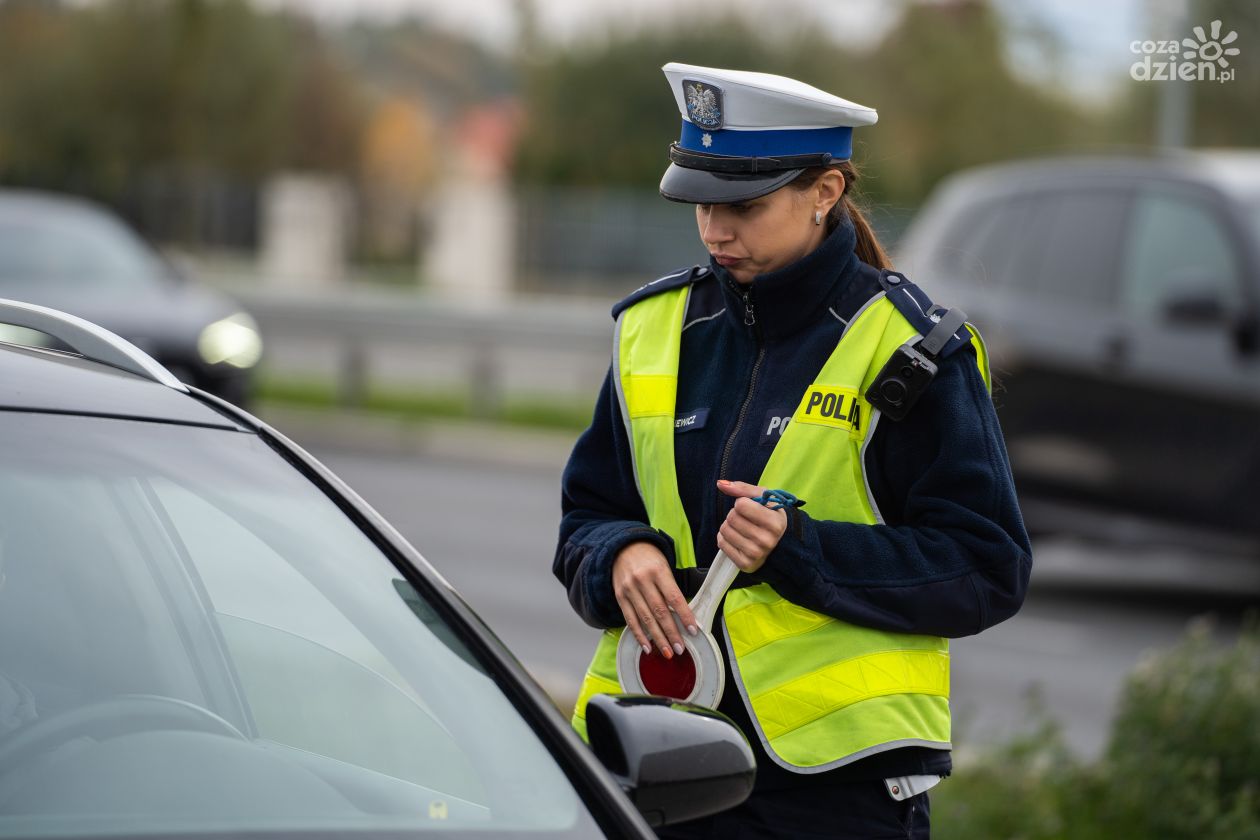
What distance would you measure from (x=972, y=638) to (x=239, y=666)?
22.8 feet

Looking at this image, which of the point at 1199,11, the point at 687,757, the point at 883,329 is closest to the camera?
the point at 687,757

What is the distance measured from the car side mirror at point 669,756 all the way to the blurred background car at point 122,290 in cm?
862

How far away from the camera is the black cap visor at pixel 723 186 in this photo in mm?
2664

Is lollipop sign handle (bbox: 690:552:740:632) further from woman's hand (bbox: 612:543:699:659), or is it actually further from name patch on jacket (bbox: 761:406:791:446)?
name patch on jacket (bbox: 761:406:791:446)

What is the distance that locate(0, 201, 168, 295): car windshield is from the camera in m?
11.7

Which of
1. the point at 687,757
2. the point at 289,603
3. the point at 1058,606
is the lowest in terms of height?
the point at 1058,606

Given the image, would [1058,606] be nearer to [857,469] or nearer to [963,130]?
[857,469]

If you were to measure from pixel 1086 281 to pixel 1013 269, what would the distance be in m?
0.46

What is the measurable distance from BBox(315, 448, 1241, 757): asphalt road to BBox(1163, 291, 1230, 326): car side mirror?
4.75 ft

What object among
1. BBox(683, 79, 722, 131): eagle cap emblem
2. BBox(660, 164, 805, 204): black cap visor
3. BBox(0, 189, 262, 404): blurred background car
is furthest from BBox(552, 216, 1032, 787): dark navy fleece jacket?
BBox(0, 189, 262, 404): blurred background car

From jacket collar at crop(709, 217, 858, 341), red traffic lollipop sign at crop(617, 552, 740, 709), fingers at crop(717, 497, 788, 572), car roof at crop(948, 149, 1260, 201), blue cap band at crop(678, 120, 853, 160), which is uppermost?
car roof at crop(948, 149, 1260, 201)

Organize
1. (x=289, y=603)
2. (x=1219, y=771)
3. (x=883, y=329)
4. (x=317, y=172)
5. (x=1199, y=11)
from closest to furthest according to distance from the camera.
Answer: (x=289, y=603) < (x=883, y=329) < (x=1219, y=771) < (x=1199, y=11) < (x=317, y=172)

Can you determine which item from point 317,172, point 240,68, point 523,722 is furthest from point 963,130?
point 523,722

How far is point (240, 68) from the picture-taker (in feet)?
148
